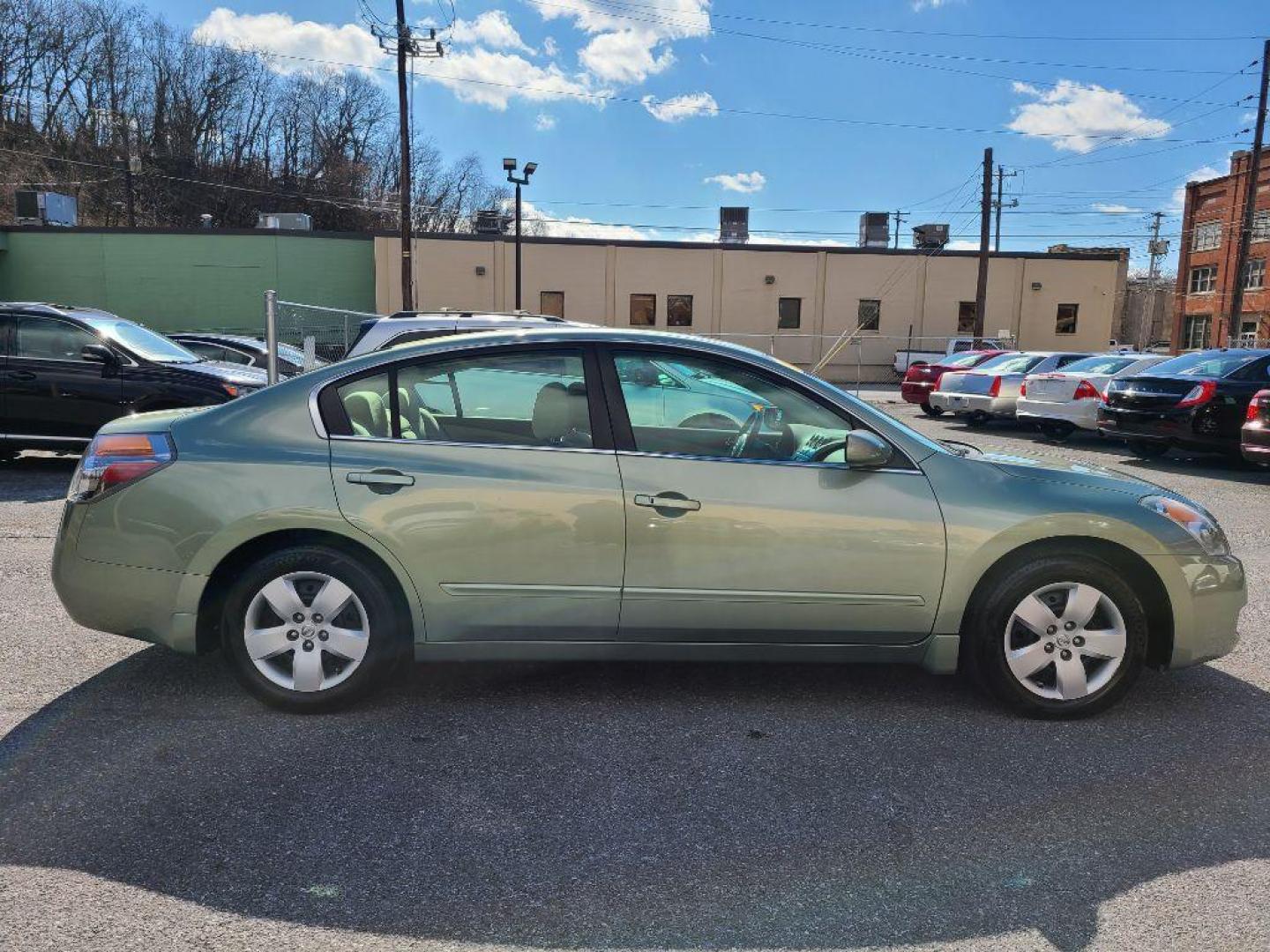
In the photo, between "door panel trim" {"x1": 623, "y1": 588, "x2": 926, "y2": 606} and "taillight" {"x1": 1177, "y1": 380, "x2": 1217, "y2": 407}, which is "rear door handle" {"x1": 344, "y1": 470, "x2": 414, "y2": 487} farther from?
"taillight" {"x1": 1177, "y1": 380, "x2": 1217, "y2": 407}

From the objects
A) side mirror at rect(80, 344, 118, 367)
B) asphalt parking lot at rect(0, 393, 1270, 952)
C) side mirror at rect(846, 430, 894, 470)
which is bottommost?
asphalt parking lot at rect(0, 393, 1270, 952)

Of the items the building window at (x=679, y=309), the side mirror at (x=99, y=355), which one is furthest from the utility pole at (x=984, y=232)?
the side mirror at (x=99, y=355)

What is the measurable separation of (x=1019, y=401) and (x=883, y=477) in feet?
42.0

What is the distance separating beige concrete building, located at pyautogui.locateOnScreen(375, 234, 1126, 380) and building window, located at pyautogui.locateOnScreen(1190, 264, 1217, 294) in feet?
65.0

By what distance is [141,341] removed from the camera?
387 inches

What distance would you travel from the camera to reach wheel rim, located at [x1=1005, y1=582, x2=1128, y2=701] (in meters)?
3.69

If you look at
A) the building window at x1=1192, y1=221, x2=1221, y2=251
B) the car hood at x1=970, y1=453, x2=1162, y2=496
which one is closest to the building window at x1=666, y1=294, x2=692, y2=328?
the car hood at x1=970, y1=453, x2=1162, y2=496

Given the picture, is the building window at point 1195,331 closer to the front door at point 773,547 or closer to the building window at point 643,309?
the building window at point 643,309

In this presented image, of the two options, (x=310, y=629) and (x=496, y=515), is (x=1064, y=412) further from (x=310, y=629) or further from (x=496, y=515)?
(x=310, y=629)

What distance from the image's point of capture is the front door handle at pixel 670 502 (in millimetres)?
3590

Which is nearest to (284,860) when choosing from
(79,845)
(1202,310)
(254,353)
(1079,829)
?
(79,845)

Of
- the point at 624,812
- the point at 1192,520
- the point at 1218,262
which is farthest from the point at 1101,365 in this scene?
the point at 1218,262

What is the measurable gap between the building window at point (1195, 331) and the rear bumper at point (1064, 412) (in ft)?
159

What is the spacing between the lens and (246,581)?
11.9 ft
